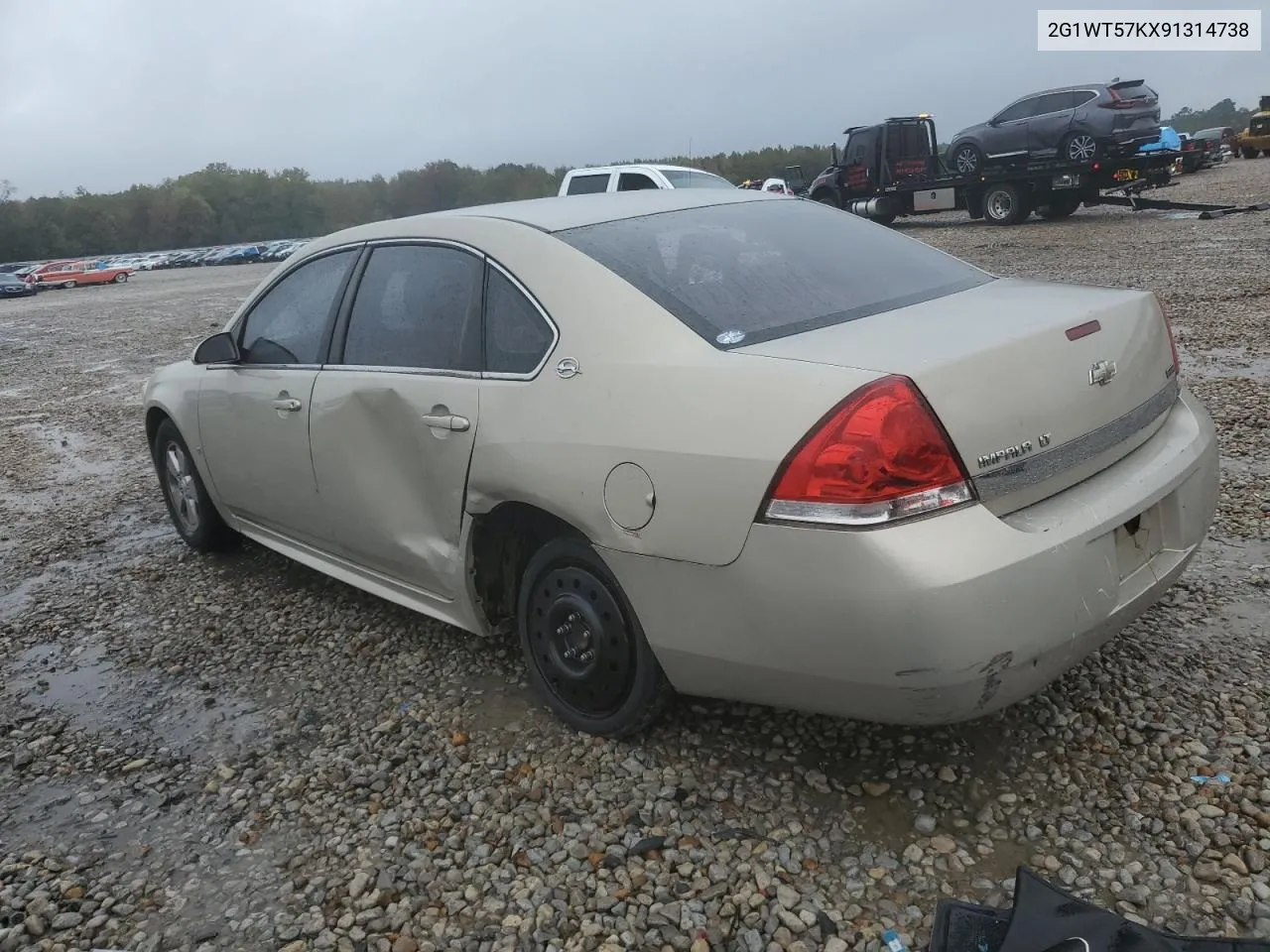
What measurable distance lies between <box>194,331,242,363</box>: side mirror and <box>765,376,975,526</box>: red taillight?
2813 mm

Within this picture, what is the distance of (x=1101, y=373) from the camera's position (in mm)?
2521

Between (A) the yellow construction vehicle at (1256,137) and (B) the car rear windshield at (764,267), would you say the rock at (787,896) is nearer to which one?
(B) the car rear windshield at (764,267)

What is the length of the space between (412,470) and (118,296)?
3378cm

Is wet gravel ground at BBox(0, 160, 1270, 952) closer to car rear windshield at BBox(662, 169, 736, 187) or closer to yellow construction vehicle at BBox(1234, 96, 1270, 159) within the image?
car rear windshield at BBox(662, 169, 736, 187)

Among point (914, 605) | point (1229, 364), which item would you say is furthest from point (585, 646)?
point (1229, 364)

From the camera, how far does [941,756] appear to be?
2.70 m

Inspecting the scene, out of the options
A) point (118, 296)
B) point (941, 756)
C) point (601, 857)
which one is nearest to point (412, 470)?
point (601, 857)

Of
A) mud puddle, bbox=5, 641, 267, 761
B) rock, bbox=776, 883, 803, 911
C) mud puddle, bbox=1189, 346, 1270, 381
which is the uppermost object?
mud puddle, bbox=5, 641, 267, 761

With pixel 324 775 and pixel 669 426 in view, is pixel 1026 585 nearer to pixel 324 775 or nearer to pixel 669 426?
pixel 669 426

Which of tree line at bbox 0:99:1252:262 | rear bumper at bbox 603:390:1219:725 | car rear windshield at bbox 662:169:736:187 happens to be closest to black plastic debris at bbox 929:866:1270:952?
rear bumper at bbox 603:390:1219:725

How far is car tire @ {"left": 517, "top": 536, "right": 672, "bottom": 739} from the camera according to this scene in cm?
272

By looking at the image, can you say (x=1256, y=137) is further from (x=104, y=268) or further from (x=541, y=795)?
(x=104, y=268)

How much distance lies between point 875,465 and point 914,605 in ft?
1.00

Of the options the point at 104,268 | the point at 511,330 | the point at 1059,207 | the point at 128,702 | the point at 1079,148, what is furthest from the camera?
the point at 104,268
